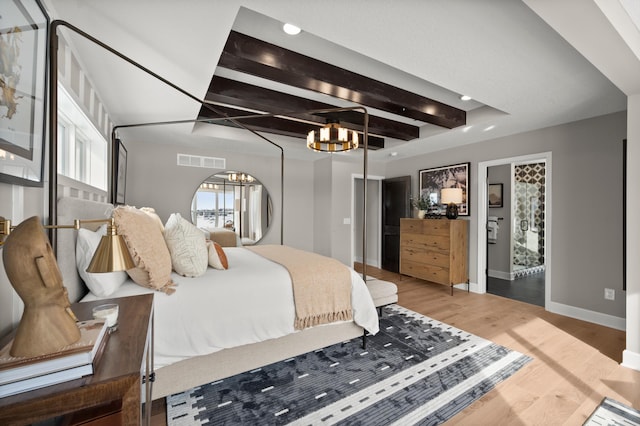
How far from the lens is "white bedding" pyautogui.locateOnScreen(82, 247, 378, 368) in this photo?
5.38 ft

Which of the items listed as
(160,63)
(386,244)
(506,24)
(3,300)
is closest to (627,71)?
(506,24)

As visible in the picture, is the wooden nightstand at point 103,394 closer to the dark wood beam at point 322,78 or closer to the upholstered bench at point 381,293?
the dark wood beam at point 322,78

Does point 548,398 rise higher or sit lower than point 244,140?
lower

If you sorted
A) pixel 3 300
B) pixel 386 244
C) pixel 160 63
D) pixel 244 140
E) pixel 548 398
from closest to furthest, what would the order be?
pixel 3 300
pixel 548 398
pixel 160 63
pixel 244 140
pixel 386 244

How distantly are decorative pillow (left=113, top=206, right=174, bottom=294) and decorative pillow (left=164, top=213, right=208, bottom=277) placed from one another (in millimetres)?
123

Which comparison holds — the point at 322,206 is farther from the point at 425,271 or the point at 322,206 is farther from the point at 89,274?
the point at 89,274

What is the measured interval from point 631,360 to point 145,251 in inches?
144

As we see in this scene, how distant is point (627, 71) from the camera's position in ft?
6.31

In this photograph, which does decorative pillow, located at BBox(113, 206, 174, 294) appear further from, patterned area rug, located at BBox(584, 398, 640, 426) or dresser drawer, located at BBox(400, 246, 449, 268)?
dresser drawer, located at BBox(400, 246, 449, 268)

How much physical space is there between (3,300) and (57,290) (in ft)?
1.59

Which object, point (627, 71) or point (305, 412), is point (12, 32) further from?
point (627, 71)

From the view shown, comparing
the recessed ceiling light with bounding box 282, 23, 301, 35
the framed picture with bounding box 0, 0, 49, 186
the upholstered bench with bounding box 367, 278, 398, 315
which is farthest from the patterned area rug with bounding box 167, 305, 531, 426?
the recessed ceiling light with bounding box 282, 23, 301, 35

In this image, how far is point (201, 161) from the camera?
4582 mm

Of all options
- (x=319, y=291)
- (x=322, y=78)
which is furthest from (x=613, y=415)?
(x=322, y=78)
